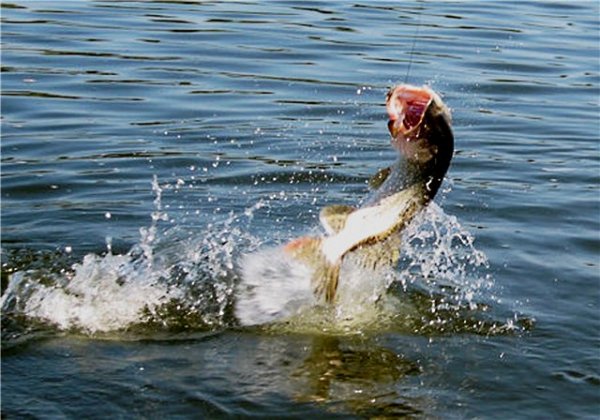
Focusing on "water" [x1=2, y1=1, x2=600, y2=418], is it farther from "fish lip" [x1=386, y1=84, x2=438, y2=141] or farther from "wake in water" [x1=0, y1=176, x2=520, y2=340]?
"fish lip" [x1=386, y1=84, x2=438, y2=141]

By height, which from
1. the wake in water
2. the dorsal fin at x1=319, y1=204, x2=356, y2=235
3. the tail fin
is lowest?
the wake in water

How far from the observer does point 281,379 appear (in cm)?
618

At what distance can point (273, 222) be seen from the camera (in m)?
8.84

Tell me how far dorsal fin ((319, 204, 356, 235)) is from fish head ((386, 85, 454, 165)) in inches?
19.8

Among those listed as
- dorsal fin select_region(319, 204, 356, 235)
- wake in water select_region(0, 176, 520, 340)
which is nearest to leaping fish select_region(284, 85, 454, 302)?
dorsal fin select_region(319, 204, 356, 235)

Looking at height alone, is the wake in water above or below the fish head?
below

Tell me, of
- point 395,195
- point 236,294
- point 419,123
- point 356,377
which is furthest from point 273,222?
point 419,123

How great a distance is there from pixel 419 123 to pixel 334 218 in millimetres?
824

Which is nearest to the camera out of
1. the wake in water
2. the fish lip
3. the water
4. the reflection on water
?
the fish lip

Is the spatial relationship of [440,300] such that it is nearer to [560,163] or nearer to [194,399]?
[194,399]

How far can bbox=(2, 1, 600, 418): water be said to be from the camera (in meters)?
6.18

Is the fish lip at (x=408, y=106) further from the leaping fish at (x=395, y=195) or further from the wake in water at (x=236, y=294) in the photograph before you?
the wake in water at (x=236, y=294)

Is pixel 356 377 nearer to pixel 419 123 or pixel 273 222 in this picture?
pixel 419 123

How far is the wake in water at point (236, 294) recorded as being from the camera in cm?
690
